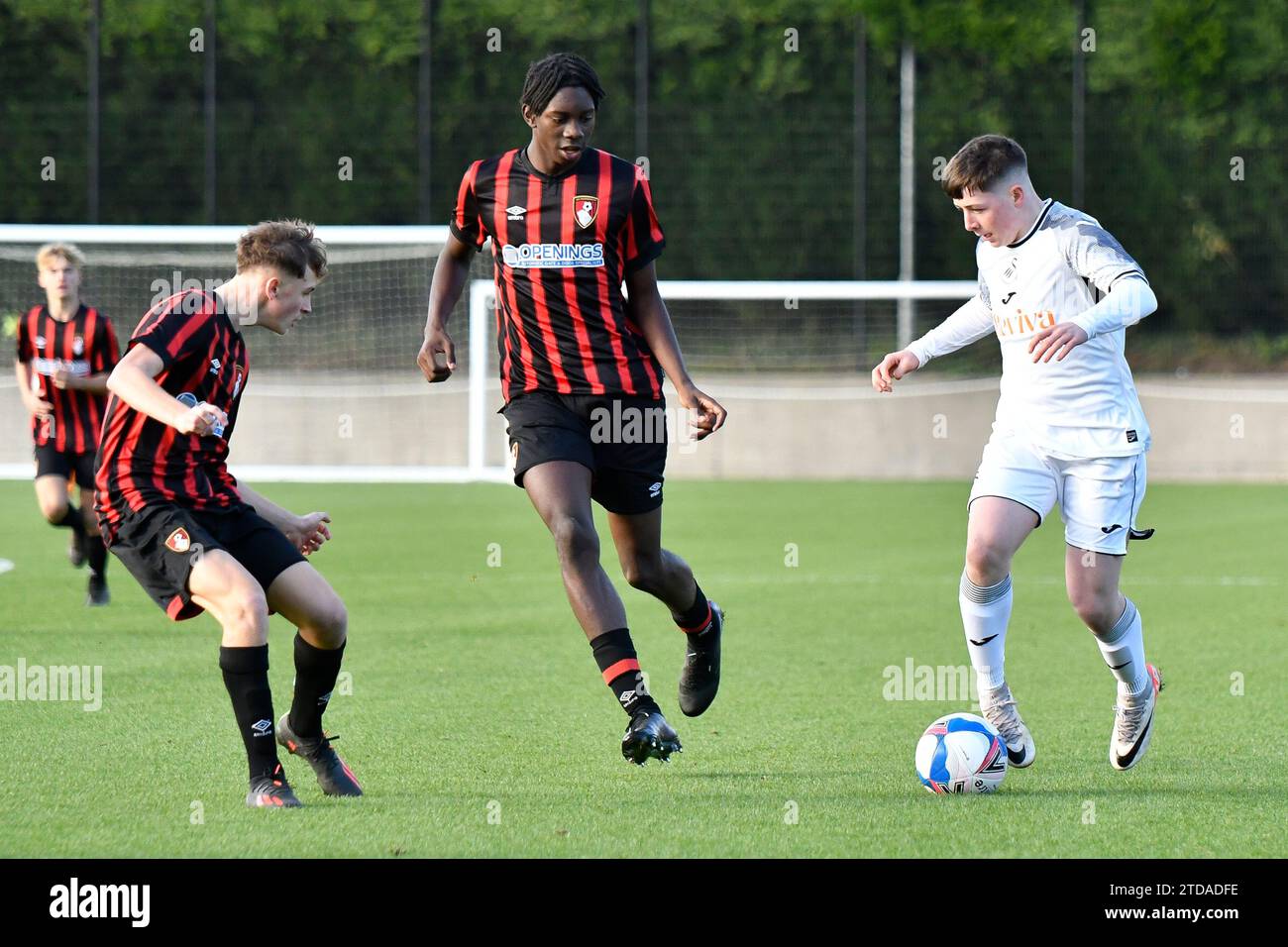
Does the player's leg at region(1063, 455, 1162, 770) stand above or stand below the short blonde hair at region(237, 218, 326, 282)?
below

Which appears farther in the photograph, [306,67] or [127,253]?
[306,67]

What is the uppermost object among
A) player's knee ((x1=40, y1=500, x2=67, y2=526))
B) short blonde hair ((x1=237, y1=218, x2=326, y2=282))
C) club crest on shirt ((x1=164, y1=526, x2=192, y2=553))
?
short blonde hair ((x1=237, y1=218, x2=326, y2=282))

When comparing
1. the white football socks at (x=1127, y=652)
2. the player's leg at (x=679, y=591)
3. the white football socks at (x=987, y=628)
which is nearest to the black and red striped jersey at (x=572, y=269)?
the player's leg at (x=679, y=591)

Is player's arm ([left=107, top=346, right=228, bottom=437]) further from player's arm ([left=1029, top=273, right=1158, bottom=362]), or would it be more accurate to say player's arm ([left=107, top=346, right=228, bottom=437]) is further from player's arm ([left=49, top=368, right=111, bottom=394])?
player's arm ([left=49, top=368, right=111, bottom=394])

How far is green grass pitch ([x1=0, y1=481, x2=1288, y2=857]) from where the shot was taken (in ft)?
14.5

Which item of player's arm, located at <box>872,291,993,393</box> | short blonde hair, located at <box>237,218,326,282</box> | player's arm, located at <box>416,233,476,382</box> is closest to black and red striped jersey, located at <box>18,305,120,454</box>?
player's arm, located at <box>416,233,476,382</box>

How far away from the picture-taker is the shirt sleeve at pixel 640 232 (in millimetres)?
5605

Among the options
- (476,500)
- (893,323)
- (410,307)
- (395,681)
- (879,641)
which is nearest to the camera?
(395,681)

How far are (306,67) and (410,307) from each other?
531 cm

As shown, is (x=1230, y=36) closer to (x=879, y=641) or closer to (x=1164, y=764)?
(x=879, y=641)

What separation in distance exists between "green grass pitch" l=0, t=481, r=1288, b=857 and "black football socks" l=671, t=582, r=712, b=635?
0.35 meters

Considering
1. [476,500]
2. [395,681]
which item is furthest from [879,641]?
[476,500]

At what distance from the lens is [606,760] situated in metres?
5.45

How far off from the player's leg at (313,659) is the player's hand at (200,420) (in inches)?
23.6
